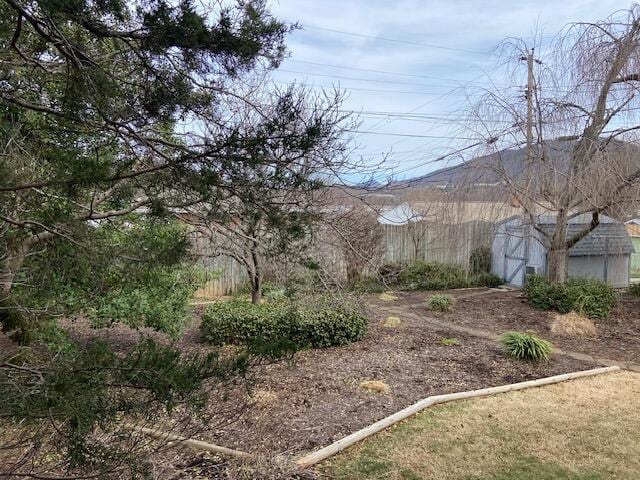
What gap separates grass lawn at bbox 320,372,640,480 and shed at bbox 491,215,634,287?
7676mm

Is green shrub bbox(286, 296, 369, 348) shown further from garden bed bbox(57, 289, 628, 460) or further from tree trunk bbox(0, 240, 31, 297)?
tree trunk bbox(0, 240, 31, 297)

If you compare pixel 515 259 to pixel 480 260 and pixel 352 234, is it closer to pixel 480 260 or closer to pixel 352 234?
pixel 480 260

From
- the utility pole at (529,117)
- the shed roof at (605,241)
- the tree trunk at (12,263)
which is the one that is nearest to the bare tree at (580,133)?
the utility pole at (529,117)

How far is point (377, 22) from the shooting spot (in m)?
6.43

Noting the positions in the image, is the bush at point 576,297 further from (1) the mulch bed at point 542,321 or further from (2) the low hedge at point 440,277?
(2) the low hedge at point 440,277

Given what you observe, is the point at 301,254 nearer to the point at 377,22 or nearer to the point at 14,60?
the point at 14,60

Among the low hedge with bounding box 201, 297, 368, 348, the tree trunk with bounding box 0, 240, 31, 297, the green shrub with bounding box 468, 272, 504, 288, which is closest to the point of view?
the tree trunk with bounding box 0, 240, 31, 297

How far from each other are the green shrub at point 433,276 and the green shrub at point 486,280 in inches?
10.7

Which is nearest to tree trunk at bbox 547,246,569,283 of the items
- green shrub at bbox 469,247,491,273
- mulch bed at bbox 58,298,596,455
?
mulch bed at bbox 58,298,596,455

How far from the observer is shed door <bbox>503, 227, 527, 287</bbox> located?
12.7 metres

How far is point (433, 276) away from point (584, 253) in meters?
3.79

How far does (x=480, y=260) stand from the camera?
13.8 meters

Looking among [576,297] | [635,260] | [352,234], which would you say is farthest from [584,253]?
[352,234]

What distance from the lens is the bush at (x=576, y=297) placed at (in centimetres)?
866
